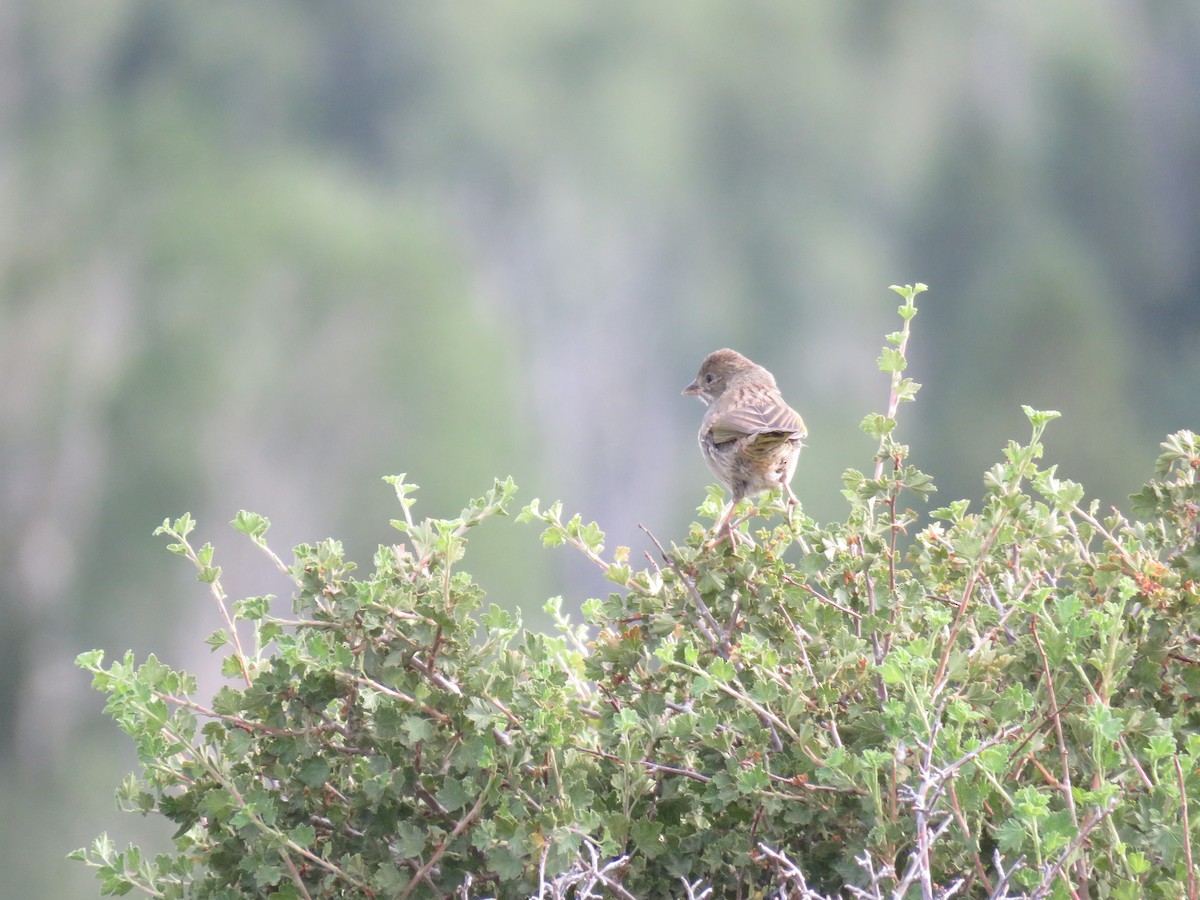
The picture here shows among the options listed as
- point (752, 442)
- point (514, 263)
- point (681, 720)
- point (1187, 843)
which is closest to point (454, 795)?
point (681, 720)

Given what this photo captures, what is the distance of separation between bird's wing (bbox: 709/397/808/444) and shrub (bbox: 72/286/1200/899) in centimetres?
155

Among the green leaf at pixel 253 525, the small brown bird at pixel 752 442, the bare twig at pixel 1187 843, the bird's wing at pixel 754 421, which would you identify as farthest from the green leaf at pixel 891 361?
the bird's wing at pixel 754 421

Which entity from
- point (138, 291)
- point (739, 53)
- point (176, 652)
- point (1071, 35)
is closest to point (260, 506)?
point (176, 652)

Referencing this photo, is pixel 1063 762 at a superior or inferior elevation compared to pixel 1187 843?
superior

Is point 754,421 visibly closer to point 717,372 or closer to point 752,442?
point 752,442

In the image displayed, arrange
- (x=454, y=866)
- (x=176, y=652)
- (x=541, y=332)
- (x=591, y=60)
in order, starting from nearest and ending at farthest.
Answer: (x=454, y=866), (x=176, y=652), (x=541, y=332), (x=591, y=60)

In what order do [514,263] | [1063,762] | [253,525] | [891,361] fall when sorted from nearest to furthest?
[1063,762] < [253,525] < [891,361] < [514,263]

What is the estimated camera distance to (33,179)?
17141 millimetres

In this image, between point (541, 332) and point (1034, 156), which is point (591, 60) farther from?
point (1034, 156)

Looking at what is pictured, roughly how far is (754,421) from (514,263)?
13206 mm

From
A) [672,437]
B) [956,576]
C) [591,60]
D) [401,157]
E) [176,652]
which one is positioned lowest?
[956,576]

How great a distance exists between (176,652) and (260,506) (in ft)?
5.35

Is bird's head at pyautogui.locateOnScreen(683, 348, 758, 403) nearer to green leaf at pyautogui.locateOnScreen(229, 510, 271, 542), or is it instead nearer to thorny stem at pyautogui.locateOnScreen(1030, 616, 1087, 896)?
green leaf at pyautogui.locateOnScreen(229, 510, 271, 542)

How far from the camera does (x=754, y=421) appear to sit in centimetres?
402
